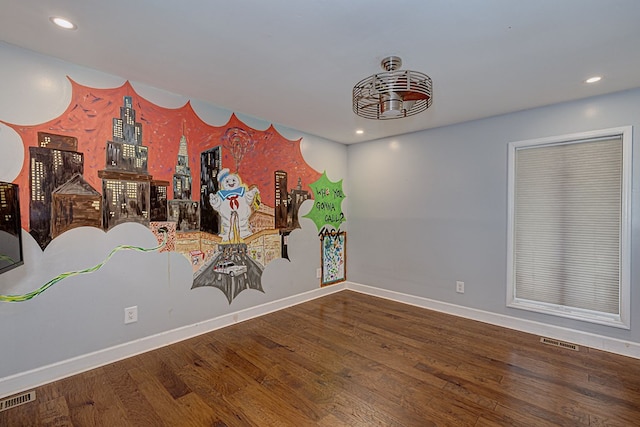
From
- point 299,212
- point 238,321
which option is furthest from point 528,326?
point 238,321

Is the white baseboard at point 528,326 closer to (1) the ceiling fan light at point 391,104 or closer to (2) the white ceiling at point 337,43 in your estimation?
(2) the white ceiling at point 337,43

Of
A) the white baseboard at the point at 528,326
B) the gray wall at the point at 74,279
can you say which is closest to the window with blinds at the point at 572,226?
the white baseboard at the point at 528,326

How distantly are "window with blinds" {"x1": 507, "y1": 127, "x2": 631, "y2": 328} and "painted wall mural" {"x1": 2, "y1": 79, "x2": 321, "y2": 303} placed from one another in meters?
2.65

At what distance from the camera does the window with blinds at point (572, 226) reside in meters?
2.64

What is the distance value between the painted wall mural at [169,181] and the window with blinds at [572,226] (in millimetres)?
2651

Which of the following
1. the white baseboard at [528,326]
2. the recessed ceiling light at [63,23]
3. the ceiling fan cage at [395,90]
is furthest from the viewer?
the white baseboard at [528,326]

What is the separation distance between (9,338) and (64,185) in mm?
1101

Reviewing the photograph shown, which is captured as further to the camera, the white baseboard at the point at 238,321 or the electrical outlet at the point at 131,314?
the electrical outlet at the point at 131,314

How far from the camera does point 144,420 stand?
176 centimetres

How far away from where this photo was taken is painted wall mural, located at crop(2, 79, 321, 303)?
2141 millimetres

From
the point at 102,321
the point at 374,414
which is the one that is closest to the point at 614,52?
the point at 374,414

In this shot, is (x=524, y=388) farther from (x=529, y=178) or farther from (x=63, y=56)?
(x=63, y=56)

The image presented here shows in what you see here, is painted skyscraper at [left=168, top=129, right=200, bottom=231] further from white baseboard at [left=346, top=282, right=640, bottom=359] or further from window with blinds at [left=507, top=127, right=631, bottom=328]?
window with blinds at [left=507, top=127, right=631, bottom=328]

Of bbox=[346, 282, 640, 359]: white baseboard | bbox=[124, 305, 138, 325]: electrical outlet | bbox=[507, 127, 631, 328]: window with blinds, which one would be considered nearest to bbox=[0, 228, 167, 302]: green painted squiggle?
bbox=[124, 305, 138, 325]: electrical outlet
